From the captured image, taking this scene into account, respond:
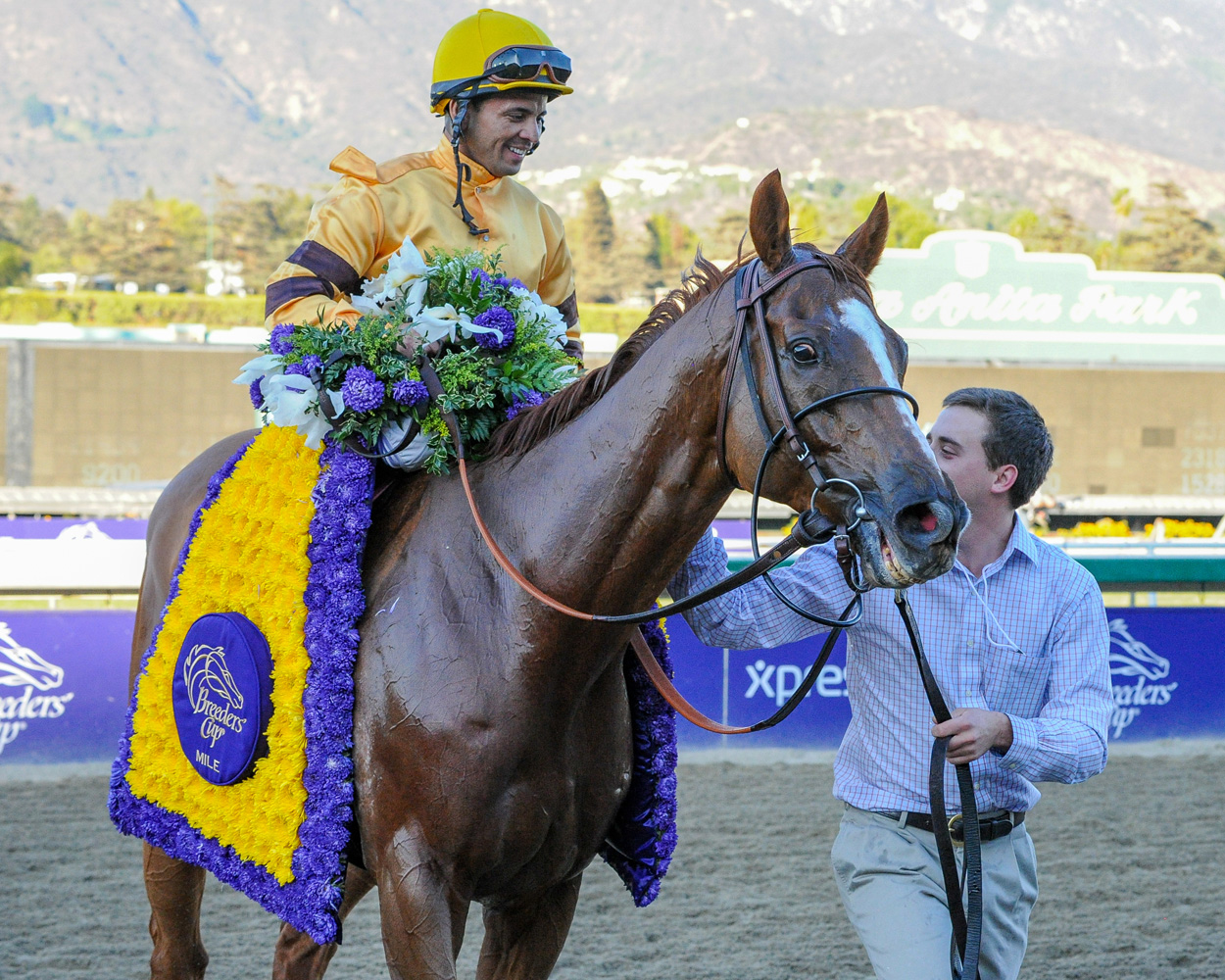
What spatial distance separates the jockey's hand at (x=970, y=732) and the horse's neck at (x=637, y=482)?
1.83ft

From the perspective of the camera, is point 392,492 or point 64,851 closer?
point 392,492

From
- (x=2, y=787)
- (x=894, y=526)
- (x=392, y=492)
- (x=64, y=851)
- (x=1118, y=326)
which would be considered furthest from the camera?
(x=1118, y=326)

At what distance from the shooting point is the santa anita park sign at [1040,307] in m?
26.4

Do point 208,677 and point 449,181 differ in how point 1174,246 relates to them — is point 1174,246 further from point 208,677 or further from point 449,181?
point 208,677

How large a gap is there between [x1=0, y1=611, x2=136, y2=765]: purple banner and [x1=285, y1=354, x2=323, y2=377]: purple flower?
4089 mm

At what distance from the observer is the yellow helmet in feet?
8.21

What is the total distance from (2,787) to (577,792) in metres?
4.74

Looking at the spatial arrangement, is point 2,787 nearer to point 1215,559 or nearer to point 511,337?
point 511,337

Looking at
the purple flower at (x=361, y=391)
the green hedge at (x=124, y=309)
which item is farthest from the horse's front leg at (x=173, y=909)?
the green hedge at (x=124, y=309)

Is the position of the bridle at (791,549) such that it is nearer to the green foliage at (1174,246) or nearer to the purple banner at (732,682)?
the purple banner at (732,682)

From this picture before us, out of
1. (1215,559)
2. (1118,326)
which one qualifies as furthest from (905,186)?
(1215,559)

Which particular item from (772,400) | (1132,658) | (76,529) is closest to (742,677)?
(1132,658)

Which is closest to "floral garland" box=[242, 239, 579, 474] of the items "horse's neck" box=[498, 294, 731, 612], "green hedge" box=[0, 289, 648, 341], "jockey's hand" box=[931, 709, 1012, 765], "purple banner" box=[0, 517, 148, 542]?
"horse's neck" box=[498, 294, 731, 612]

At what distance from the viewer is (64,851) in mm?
5109
